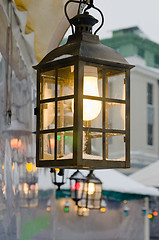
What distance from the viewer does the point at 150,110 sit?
2639 centimetres

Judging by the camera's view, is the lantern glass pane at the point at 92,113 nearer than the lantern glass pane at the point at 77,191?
Yes

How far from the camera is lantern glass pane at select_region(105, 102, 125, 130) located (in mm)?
2646

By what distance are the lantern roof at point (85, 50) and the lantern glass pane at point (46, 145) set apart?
0.36 meters

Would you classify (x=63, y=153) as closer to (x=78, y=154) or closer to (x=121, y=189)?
(x=78, y=154)

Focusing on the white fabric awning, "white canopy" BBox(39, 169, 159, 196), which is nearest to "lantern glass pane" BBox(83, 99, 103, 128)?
the white fabric awning

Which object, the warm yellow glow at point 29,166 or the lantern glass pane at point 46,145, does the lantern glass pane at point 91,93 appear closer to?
the lantern glass pane at point 46,145

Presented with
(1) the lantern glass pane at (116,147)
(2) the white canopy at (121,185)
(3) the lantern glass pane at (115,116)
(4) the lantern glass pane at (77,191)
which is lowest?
(2) the white canopy at (121,185)

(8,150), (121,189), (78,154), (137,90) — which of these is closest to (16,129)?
(8,150)

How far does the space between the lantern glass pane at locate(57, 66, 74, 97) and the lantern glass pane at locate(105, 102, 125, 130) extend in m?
0.20

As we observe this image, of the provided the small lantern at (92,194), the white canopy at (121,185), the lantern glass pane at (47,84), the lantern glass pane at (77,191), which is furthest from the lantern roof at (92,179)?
the lantern glass pane at (47,84)

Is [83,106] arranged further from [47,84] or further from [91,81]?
[47,84]

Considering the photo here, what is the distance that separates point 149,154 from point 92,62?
2364 cm

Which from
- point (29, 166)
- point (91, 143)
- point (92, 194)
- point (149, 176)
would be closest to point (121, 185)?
point (149, 176)

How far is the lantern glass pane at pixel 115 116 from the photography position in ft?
8.68
